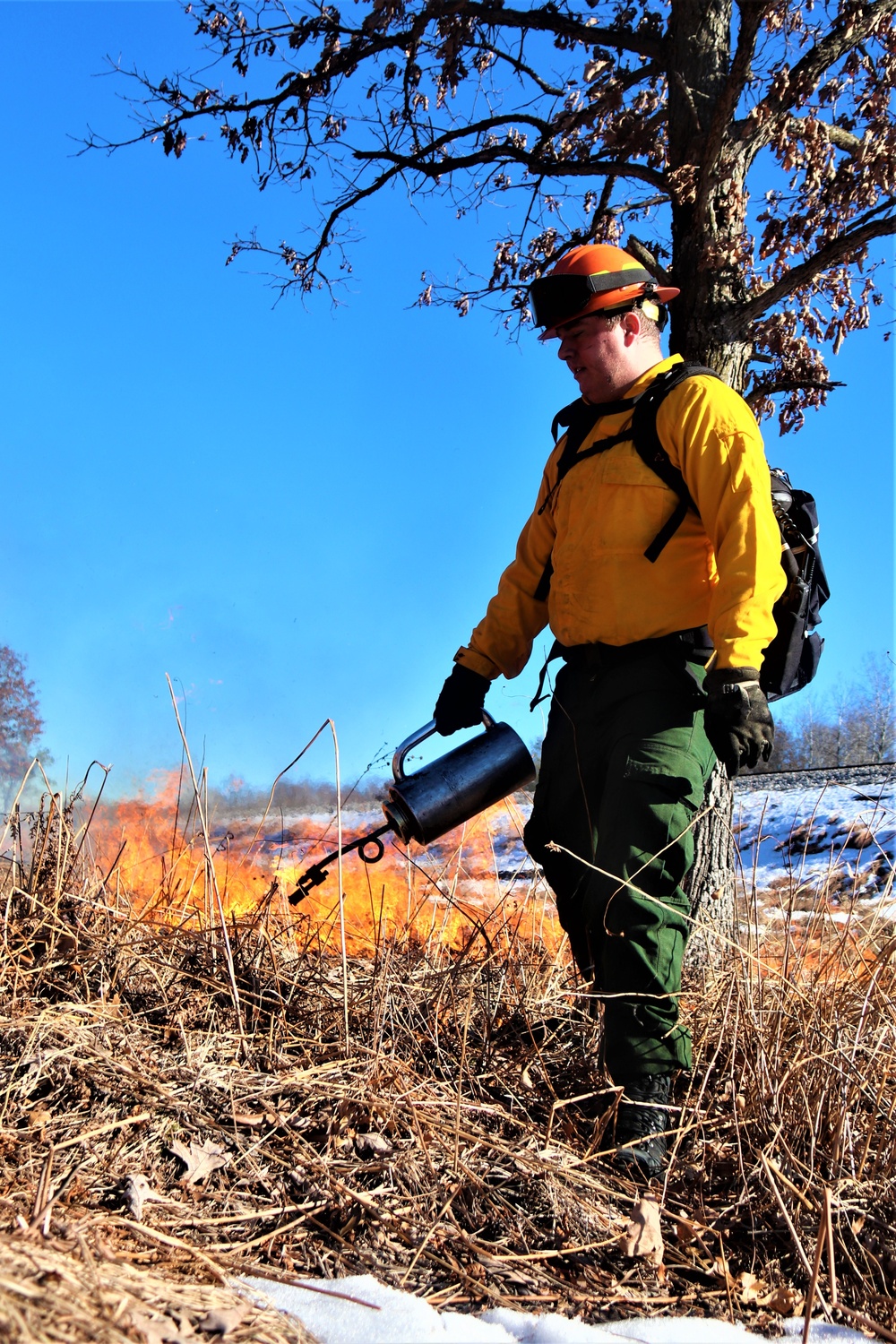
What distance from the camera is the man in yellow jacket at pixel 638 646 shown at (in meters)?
2.78

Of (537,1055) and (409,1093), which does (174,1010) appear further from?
(537,1055)

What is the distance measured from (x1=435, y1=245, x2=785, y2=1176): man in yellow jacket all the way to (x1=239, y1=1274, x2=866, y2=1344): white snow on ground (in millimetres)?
546

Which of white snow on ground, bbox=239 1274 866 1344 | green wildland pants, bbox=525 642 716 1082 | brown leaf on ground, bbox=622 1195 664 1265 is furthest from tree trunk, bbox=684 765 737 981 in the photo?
white snow on ground, bbox=239 1274 866 1344

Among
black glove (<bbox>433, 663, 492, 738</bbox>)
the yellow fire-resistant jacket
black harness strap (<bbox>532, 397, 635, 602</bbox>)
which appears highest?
black harness strap (<bbox>532, 397, 635, 602</bbox>)

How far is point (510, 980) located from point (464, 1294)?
140 cm

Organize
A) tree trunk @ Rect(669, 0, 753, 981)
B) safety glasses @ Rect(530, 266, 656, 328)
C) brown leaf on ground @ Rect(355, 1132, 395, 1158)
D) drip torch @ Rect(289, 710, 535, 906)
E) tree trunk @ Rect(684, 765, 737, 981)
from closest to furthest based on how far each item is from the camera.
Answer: brown leaf on ground @ Rect(355, 1132, 395, 1158) < safety glasses @ Rect(530, 266, 656, 328) < drip torch @ Rect(289, 710, 535, 906) < tree trunk @ Rect(684, 765, 737, 981) < tree trunk @ Rect(669, 0, 753, 981)

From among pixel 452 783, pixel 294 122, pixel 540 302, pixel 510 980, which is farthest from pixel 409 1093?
pixel 294 122

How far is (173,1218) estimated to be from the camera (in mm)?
2086

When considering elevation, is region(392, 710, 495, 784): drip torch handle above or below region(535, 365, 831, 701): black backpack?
below

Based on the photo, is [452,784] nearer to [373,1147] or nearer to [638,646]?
[638,646]

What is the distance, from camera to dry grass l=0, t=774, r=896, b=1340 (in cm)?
209

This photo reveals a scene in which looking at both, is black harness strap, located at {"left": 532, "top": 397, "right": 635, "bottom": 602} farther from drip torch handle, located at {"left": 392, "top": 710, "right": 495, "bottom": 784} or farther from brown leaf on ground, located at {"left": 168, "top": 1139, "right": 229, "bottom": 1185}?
brown leaf on ground, located at {"left": 168, "top": 1139, "right": 229, "bottom": 1185}

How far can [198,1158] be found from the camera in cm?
227

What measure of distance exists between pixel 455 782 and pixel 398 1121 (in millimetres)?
1244
